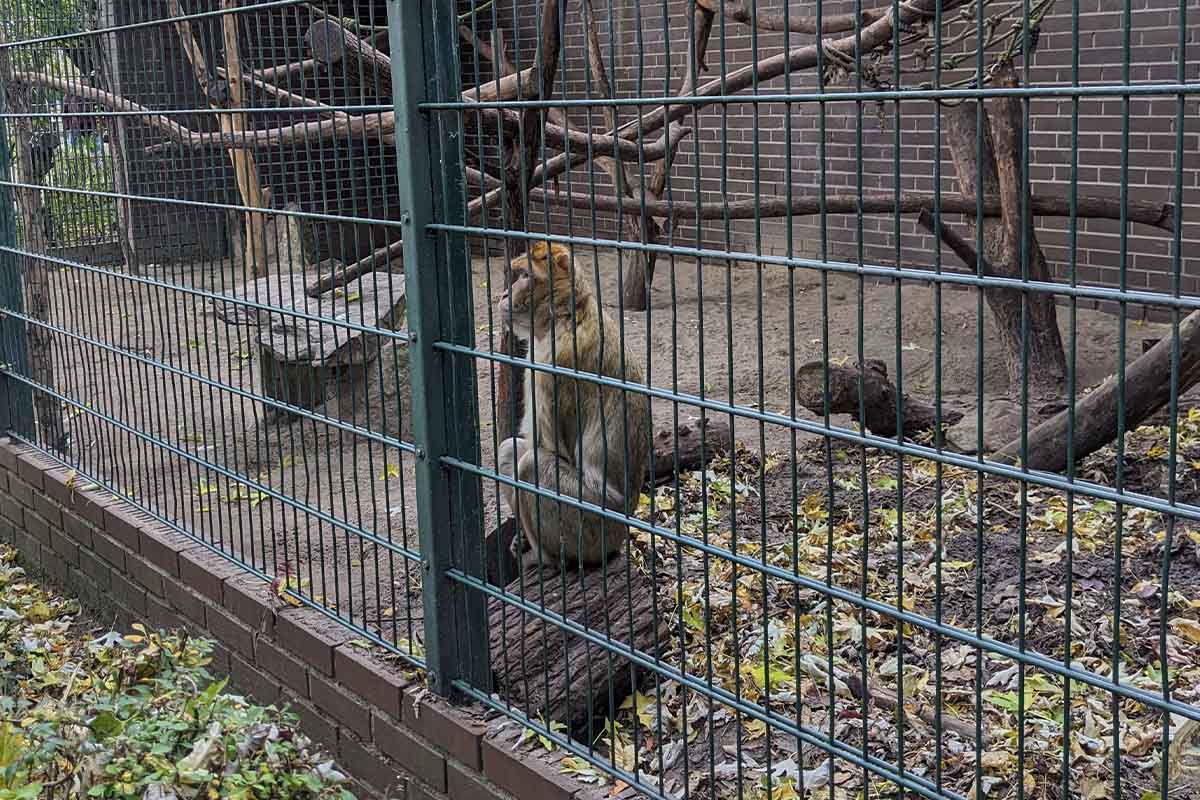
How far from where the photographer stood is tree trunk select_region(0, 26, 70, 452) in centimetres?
598

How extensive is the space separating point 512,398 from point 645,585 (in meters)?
0.80

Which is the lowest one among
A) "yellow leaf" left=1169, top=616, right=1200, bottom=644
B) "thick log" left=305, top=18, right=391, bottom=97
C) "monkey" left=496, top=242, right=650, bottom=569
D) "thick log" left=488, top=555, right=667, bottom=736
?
"yellow leaf" left=1169, top=616, right=1200, bottom=644

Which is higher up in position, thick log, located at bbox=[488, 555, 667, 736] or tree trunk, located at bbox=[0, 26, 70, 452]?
tree trunk, located at bbox=[0, 26, 70, 452]

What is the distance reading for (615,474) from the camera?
4.62m

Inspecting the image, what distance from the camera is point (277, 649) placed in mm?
4434

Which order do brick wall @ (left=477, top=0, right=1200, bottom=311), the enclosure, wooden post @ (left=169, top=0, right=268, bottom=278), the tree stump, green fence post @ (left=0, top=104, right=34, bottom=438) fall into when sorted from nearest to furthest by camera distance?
1. the enclosure
2. the tree stump
3. wooden post @ (left=169, top=0, right=268, bottom=278)
4. green fence post @ (left=0, top=104, right=34, bottom=438)
5. brick wall @ (left=477, top=0, right=1200, bottom=311)

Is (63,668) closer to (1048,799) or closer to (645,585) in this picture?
(645,585)

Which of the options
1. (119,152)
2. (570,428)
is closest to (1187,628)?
(570,428)

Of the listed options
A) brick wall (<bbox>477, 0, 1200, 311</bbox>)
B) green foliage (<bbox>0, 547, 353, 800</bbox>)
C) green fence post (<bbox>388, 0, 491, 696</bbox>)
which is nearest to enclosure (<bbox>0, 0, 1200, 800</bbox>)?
green fence post (<bbox>388, 0, 491, 696</bbox>)

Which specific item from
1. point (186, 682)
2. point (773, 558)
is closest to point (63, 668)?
point (186, 682)

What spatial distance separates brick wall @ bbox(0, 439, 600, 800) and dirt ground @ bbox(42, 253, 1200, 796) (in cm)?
14

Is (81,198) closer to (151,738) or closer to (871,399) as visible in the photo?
(151,738)

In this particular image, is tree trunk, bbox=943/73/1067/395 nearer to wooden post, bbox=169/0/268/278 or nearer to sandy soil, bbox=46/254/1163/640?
sandy soil, bbox=46/254/1163/640

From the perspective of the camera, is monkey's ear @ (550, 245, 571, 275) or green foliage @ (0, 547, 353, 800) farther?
monkey's ear @ (550, 245, 571, 275)
